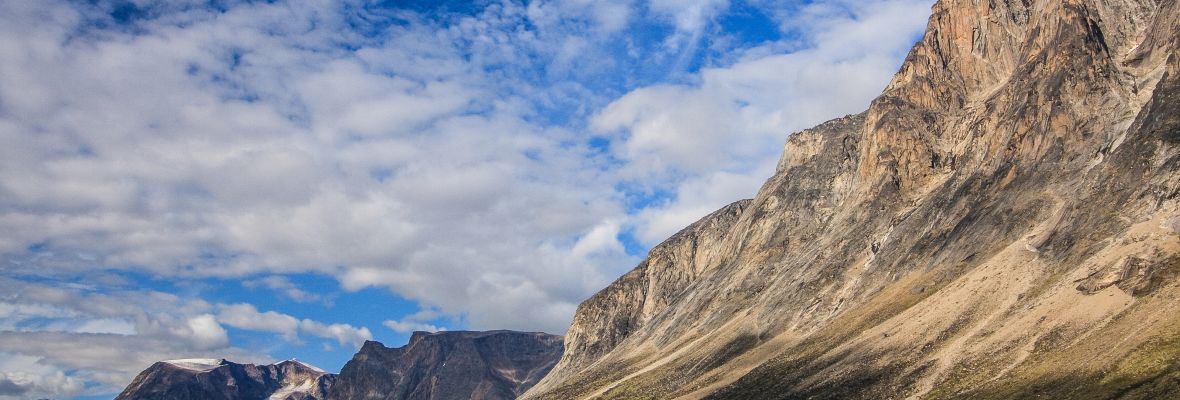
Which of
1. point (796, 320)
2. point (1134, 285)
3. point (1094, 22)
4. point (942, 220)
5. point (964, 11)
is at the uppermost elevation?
point (964, 11)

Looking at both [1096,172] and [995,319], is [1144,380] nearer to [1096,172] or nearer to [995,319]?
[995,319]

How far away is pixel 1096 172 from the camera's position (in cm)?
9988

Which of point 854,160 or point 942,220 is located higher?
point 854,160

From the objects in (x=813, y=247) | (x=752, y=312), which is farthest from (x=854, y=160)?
(x=752, y=312)

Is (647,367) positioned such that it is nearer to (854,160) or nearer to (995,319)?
(854,160)

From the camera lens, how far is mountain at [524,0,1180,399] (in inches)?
2945

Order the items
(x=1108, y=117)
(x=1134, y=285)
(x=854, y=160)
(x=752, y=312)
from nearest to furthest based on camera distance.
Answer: (x=1134, y=285) < (x=1108, y=117) < (x=752, y=312) < (x=854, y=160)

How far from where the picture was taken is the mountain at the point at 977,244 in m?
74.8

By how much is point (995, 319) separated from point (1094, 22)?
6050 cm

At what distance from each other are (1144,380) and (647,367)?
101868 millimetres

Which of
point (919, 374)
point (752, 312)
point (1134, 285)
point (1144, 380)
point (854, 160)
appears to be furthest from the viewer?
point (854, 160)

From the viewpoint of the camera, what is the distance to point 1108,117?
359 feet

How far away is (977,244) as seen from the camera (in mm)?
108688

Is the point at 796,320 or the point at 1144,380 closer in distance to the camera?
the point at 1144,380
